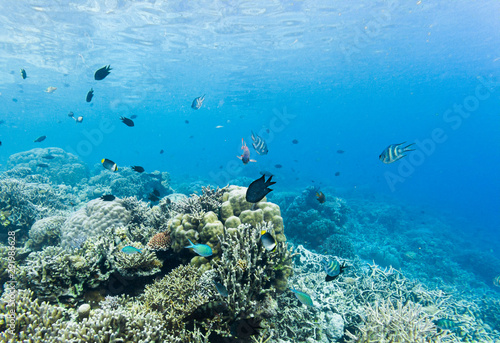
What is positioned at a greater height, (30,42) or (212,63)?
(212,63)

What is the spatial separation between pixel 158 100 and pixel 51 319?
50.4 metres

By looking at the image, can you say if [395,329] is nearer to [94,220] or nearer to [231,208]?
[231,208]

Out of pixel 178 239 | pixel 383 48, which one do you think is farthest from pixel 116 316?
pixel 383 48

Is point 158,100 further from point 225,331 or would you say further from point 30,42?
point 225,331

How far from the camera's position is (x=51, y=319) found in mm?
3000

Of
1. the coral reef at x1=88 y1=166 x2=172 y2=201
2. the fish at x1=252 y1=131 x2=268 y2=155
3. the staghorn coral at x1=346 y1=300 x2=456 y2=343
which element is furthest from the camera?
the coral reef at x1=88 y1=166 x2=172 y2=201

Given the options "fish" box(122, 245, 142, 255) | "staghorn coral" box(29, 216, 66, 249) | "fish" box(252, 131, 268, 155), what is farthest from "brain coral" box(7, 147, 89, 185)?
"fish" box(122, 245, 142, 255)

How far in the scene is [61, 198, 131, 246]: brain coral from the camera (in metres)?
6.11

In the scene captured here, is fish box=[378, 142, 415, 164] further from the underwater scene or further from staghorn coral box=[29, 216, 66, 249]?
staghorn coral box=[29, 216, 66, 249]

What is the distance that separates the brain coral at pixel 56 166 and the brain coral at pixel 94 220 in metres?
14.3

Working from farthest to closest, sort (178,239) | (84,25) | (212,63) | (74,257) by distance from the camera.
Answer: (212,63)
(84,25)
(178,239)
(74,257)

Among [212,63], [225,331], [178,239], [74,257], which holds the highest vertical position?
[212,63]

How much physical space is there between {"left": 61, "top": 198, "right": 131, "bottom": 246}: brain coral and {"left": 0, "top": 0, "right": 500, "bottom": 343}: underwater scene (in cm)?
6

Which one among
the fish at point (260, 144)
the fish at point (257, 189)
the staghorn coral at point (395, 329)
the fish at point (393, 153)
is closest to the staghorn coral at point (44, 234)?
the fish at point (260, 144)
